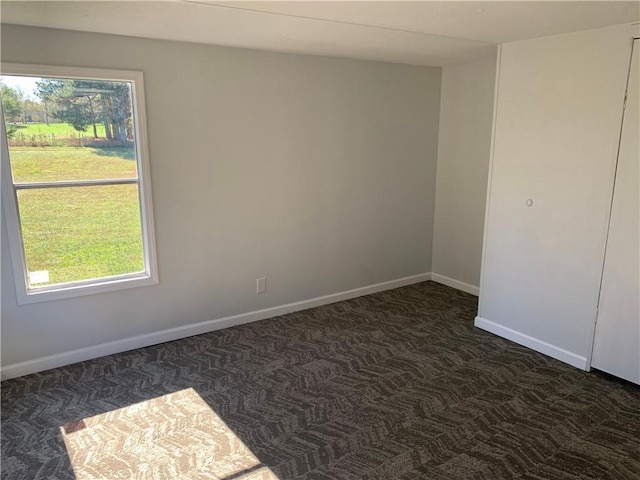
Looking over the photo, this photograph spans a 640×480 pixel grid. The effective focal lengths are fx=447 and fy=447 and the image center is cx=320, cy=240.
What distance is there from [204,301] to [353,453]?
1.96m

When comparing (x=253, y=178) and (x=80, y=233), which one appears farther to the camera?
(x=253, y=178)

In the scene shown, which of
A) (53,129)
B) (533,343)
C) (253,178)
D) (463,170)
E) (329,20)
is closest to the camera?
(329,20)

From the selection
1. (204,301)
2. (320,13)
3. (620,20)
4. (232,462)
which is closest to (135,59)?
(320,13)

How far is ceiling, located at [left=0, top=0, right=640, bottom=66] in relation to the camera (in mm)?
2377

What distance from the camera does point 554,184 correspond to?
130 inches

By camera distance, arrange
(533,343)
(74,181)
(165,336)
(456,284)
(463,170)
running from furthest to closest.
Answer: (456,284), (463,170), (165,336), (533,343), (74,181)

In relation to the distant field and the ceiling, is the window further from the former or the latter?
the ceiling

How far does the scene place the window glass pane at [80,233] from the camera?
3137mm

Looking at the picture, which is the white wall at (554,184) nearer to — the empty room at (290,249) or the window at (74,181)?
the empty room at (290,249)

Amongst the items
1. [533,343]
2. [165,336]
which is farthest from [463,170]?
[165,336]

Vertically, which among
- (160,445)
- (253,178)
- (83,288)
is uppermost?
(253,178)

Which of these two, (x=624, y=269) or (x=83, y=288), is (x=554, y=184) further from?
(x=83, y=288)

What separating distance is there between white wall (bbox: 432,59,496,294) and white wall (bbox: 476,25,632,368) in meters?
0.86

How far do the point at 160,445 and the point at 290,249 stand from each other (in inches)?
83.2
